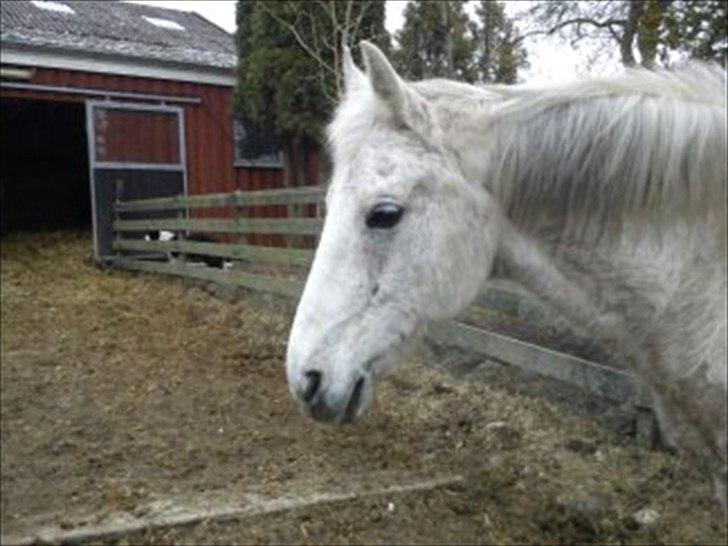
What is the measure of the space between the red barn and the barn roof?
0.07 ft

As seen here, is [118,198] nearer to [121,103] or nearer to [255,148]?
[121,103]

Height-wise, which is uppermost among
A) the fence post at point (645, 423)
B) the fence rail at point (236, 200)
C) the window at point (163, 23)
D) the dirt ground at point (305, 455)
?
the window at point (163, 23)

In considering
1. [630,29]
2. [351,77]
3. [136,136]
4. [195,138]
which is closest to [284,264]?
[630,29]

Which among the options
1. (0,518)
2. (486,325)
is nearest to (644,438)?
(486,325)

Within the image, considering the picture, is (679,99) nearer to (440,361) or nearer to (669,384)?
(669,384)

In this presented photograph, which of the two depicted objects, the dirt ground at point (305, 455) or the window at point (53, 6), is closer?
the dirt ground at point (305, 455)

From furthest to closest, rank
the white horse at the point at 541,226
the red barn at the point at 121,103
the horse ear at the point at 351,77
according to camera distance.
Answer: the red barn at the point at 121,103 → the horse ear at the point at 351,77 → the white horse at the point at 541,226

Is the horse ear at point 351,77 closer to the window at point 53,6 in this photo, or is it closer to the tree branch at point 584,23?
the tree branch at point 584,23

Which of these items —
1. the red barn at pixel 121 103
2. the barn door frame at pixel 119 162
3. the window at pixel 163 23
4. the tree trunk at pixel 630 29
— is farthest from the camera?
the window at pixel 163 23

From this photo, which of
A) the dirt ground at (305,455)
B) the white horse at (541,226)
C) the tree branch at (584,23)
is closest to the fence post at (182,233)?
the dirt ground at (305,455)

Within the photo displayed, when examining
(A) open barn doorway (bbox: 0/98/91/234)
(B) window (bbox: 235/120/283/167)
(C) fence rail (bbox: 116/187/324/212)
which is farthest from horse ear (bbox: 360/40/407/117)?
(A) open barn doorway (bbox: 0/98/91/234)

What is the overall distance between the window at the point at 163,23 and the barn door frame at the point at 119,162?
3.17 m

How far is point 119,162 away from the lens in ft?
39.8

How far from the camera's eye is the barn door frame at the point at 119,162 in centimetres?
1184
